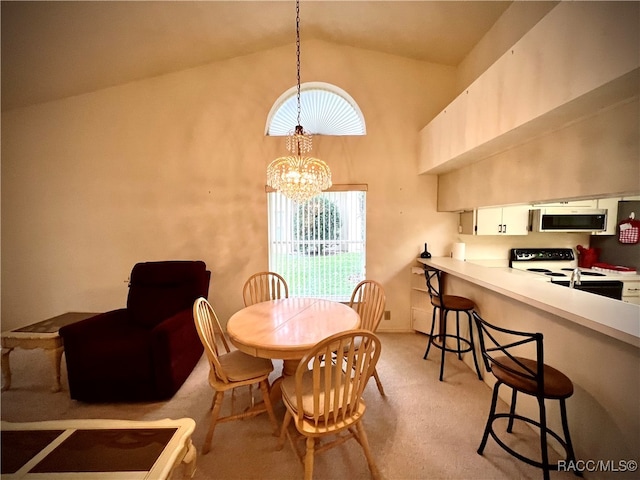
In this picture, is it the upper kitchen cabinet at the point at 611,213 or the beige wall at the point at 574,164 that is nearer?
the beige wall at the point at 574,164

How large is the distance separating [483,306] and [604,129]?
1.59m

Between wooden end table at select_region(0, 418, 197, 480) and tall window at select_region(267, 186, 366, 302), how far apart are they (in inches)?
92.6

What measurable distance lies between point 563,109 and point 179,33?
3.50 meters

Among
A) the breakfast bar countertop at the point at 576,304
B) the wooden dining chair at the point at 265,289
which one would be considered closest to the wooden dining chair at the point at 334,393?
the breakfast bar countertop at the point at 576,304

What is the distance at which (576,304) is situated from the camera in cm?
152

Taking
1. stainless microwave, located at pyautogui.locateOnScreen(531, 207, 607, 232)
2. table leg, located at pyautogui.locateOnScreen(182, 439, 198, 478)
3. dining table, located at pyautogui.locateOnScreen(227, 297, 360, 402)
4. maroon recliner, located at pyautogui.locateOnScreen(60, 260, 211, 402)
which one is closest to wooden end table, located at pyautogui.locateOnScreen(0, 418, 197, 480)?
table leg, located at pyautogui.locateOnScreen(182, 439, 198, 478)

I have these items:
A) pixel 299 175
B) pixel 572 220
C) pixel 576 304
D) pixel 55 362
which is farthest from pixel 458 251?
pixel 55 362

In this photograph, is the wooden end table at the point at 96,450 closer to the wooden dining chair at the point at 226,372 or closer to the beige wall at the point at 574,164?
the wooden dining chair at the point at 226,372

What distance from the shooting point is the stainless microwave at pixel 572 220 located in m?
2.88

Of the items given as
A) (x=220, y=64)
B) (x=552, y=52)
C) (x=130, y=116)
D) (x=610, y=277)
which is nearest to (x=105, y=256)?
(x=130, y=116)

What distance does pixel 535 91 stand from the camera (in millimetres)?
1501

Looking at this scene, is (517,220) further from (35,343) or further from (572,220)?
(35,343)

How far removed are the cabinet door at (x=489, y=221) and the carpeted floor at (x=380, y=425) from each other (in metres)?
1.54

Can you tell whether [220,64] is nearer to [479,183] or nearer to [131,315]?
[131,315]
